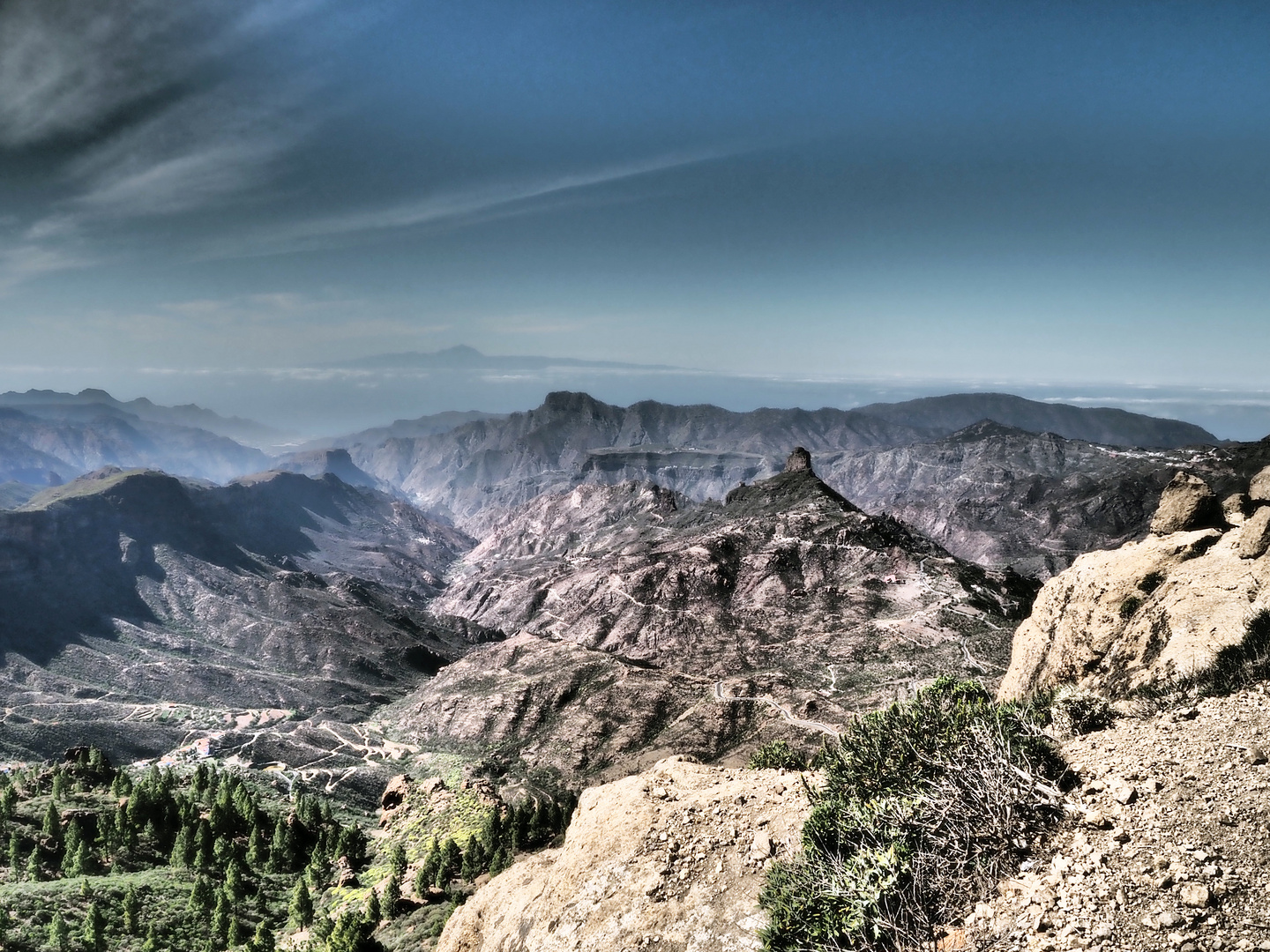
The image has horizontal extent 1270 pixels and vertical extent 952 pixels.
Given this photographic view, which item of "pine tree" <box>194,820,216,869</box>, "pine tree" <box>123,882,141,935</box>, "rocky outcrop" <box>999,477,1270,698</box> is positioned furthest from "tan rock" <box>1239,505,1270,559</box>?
"pine tree" <box>194,820,216,869</box>

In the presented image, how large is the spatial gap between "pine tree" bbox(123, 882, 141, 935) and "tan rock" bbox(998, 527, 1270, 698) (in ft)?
252

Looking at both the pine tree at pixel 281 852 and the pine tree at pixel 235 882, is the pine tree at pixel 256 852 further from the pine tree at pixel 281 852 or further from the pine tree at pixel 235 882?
the pine tree at pixel 235 882

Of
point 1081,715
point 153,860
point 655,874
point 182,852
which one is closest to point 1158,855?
point 1081,715

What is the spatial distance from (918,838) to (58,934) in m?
70.4

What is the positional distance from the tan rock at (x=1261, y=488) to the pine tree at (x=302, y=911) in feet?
290

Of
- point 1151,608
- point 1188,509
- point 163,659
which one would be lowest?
point 163,659

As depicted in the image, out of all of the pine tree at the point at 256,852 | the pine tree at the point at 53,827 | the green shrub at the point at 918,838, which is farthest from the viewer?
the pine tree at the point at 256,852

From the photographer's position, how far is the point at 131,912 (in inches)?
2099

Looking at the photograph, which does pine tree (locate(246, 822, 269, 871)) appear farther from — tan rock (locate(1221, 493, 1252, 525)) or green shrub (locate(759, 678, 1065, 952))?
tan rock (locate(1221, 493, 1252, 525))

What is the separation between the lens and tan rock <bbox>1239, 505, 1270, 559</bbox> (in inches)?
1115

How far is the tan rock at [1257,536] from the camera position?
28.3m

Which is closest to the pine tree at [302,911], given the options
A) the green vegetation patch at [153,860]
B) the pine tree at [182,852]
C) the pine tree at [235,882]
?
the green vegetation patch at [153,860]

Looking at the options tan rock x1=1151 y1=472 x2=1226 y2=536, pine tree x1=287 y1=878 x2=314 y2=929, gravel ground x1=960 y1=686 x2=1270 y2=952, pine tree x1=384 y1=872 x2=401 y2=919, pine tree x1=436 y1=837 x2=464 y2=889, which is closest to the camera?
gravel ground x1=960 y1=686 x2=1270 y2=952

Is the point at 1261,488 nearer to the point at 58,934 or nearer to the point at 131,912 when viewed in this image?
the point at 131,912
